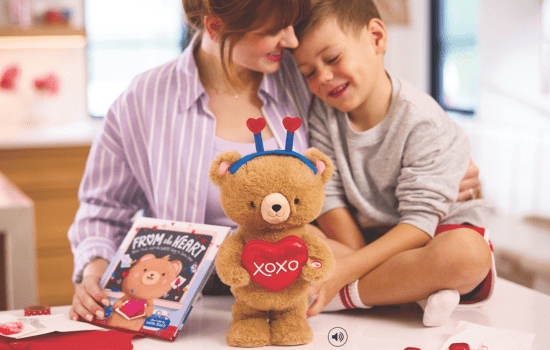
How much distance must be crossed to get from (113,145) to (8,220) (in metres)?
0.34

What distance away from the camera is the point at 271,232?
81cm

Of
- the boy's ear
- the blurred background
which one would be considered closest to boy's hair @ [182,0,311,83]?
the boy's ear

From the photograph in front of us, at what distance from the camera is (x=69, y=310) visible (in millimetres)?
1012

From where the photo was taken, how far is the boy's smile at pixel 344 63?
1.07 meters

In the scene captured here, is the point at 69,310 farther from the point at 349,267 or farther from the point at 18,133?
the point at 18,133

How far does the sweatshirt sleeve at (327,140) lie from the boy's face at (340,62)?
68mm

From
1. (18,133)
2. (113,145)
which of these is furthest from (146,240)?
(18,133)

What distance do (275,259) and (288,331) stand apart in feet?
0.45

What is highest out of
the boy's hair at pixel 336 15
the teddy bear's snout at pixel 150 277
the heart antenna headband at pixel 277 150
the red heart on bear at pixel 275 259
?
the boy's hair at pixel 336 15

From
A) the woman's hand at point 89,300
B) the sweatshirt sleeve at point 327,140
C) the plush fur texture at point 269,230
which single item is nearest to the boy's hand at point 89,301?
the woman's hand at point 89,300

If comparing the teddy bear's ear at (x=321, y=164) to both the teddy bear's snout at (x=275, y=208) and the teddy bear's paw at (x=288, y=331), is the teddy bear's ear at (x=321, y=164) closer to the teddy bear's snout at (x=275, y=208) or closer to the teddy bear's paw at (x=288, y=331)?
Answer: the teddy bear's snout at (x=275, y=208)

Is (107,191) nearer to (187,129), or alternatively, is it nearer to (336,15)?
(187,129)

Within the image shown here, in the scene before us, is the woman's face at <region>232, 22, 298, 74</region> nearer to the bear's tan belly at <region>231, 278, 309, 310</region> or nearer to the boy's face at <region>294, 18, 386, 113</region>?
the boy's face at <region>294, 18, 386, 113</region>

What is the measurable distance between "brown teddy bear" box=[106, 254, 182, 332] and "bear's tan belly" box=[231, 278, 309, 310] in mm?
167
